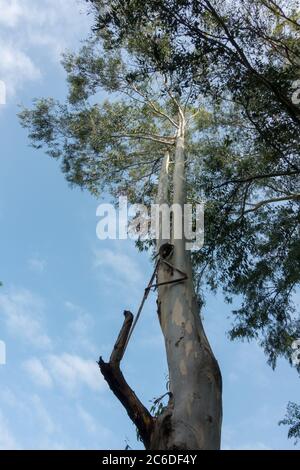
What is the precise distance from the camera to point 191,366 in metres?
2.76

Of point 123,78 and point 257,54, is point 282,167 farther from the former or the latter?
point 123,78

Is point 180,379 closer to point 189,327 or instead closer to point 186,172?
point 189,327

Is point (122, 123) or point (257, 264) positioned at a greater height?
point (122, 123)

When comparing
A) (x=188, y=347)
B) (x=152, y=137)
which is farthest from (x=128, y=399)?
(x=152, y=137)

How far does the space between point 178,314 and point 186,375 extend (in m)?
0.48

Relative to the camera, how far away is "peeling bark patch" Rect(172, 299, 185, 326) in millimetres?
3104

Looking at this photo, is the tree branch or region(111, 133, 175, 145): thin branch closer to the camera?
the tree branch

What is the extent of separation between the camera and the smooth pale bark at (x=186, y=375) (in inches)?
96.0

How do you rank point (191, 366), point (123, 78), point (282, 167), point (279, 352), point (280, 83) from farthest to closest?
point (123, 78) < point (279, 352) < point (282, 167) < point (280, 83) < point (191, 366)

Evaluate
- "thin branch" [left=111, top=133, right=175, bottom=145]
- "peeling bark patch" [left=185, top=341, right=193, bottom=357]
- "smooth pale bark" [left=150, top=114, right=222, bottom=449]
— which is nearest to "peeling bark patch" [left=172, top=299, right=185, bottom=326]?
"smooth pale bark" [left=150, top=114, right=222, bottom=449]

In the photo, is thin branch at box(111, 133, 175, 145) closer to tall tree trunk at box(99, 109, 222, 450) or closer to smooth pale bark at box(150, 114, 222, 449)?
smooth pale bark at box(150, 114, 222, 449)

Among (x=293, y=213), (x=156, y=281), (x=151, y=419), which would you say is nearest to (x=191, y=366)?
(x=151, y=419)

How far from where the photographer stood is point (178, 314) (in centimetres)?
314

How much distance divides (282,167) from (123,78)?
120 inches
